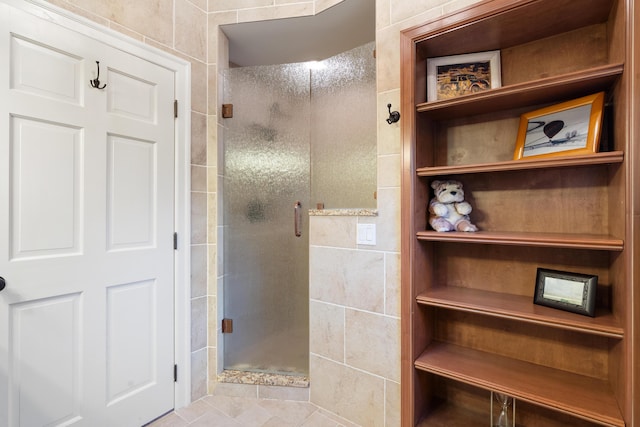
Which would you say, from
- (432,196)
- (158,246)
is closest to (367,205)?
(432,196)

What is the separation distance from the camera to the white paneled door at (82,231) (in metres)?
1.26

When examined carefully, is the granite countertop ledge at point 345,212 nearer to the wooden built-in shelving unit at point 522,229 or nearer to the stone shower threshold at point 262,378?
the wooden built-in shelving unit at point 522,229

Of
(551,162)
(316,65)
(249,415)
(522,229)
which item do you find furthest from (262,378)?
(316,65)

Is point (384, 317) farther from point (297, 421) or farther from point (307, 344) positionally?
point (297, 421)

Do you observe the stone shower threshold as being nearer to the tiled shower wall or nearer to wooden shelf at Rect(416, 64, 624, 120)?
the tiled shower wall

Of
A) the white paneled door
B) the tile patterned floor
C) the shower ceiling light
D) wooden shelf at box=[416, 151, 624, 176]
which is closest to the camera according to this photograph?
wooden shelf at box=[416, 151, 624, 176]

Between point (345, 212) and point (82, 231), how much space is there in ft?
4.30

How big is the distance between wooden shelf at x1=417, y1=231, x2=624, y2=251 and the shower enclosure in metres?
0.66

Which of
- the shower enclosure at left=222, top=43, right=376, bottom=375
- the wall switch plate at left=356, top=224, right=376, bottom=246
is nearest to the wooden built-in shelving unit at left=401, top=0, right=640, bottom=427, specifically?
the wall switch plate at left=356, top=224, right=376, bottom=246

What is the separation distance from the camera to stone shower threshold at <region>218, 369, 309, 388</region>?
1857mm

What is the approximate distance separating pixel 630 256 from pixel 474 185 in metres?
0.60

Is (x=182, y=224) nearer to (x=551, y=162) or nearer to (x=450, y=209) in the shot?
(x=450, y=209)

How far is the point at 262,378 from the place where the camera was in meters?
1.92

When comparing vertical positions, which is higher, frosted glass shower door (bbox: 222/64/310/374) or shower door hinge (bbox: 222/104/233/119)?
shower door hinge (bbox: 222/104/233/119)
